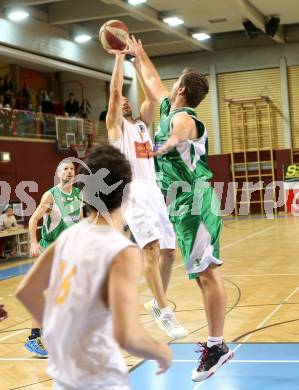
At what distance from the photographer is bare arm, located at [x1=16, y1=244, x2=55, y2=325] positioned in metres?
2.34

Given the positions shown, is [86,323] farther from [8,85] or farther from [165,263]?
[8,85]

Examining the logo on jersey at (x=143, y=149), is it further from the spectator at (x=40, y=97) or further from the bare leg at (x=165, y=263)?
the spectator at (x=40, y=97)

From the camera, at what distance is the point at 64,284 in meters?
2.23

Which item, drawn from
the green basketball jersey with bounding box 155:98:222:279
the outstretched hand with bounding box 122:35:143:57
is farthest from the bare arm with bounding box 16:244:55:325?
the outstretched hand with bounding box 122:35:143:57

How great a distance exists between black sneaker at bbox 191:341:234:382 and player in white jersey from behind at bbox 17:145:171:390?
88.7 inches

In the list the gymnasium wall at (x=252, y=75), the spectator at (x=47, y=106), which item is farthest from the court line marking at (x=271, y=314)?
the gymnasium wall at (x=252, y=75)

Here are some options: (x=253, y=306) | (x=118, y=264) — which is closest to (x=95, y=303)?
(x=118, y=264)

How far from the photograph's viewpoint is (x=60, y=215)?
6285 millimetres

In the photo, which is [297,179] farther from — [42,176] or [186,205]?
[186,205]

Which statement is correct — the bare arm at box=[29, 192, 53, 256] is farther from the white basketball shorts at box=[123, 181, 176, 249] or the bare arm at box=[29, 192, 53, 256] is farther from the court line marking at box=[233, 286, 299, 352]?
the court line marking at box=[233, 286, 299, 352]

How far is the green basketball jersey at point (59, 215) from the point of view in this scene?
245 inches

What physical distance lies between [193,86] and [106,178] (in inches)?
97.5

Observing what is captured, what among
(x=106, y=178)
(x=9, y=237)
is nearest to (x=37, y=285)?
(x=106, y=178)

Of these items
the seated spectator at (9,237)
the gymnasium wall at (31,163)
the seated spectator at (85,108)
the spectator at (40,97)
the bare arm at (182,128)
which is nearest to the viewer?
the bare arm at (182,128)
